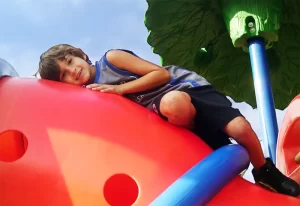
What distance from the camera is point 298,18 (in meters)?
4.33

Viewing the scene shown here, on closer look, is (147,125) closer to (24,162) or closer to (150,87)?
(150,87)

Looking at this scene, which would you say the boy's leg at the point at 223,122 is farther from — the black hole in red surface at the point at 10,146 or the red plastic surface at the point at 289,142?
the black hole in red surface at the point at 10,146

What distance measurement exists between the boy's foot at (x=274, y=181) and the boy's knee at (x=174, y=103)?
0.34 meters

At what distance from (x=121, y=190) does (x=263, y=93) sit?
2.44 metres

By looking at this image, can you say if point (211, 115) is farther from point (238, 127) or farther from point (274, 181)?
point (274, 181)

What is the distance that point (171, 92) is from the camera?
149 cm

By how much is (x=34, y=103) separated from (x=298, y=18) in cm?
338

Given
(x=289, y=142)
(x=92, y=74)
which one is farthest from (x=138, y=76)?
(x=289, y=142)

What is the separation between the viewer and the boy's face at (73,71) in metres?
1.62

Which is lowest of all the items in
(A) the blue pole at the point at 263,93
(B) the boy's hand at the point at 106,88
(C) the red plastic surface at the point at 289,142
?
(A) the blue pole at the point at 263,93

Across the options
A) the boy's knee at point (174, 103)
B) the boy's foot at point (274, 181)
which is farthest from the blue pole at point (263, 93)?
the boy's knee at point (174, 103)

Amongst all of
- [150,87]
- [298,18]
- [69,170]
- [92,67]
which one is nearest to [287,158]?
[150,87]

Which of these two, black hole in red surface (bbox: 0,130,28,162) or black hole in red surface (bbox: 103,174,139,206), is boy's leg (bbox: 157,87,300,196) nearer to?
black hole in red surface (bbox: 103,174,139,206)

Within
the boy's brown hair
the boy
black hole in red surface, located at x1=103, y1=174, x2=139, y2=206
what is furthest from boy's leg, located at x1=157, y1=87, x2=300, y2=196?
the boy's brown hair
